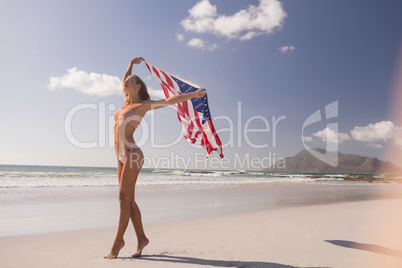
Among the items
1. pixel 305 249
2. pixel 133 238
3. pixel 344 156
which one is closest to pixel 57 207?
pixel 133 238

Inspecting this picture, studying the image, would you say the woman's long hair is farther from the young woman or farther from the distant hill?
the distant hill

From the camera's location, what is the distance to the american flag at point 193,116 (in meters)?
4.19

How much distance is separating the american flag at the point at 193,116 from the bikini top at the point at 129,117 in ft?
3.73

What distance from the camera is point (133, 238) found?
4.32m

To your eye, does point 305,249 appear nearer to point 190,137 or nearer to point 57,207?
point 190,137

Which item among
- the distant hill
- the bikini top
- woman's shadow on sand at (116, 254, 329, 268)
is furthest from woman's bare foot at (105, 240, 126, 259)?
the distant hill

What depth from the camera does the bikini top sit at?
132 inches

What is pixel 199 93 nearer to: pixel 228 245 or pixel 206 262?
pixel 206 262

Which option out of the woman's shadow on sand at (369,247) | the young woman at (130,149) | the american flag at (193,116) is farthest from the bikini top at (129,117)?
the woman's shadow on sand at (369,247)

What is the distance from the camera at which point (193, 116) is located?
431 cm

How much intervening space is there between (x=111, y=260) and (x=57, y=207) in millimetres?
5382

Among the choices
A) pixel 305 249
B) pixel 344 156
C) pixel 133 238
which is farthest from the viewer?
pixel 344 156

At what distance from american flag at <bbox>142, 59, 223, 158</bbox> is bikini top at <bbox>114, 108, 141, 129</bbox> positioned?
1136 mm

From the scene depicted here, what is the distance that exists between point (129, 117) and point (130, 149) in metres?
0.43
